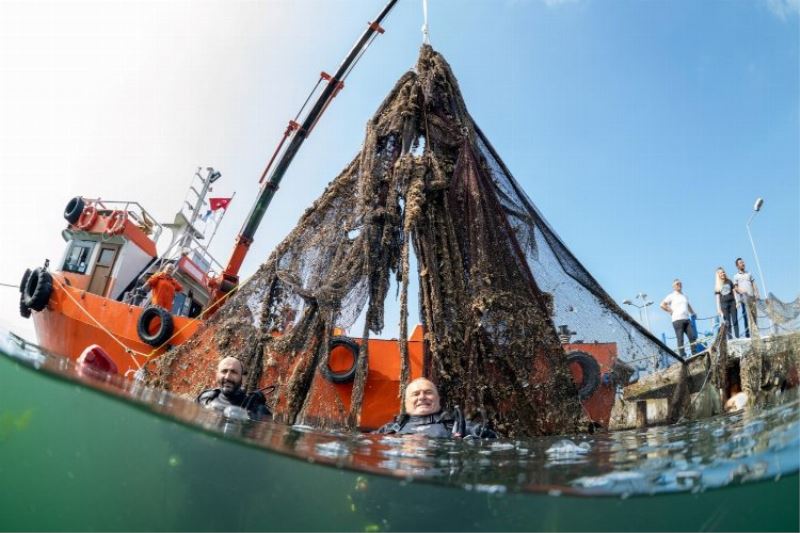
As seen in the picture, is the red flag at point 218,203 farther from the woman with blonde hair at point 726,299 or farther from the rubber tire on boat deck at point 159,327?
the woman with blonde hair at point 726,299

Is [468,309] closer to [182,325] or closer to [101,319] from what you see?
[182,325]

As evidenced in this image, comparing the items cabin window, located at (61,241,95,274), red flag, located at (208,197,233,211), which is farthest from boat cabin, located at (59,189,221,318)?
red flag, located at (208,197,233,211)

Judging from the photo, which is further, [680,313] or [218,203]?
[218,203]

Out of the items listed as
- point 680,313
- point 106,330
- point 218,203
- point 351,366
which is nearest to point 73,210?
point 218,203

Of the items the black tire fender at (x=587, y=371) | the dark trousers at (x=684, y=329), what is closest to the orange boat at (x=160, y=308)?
the black tire fender at (x=587, y=371)

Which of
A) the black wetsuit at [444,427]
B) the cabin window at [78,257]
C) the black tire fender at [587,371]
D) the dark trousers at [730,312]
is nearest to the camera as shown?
the black wetsuit at [444,427]

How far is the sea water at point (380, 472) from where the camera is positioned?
421cm

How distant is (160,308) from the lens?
29.5ft

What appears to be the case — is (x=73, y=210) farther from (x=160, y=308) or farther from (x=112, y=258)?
(x=160, y=308)

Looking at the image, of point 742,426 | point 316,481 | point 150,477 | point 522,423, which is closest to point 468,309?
point 522,423

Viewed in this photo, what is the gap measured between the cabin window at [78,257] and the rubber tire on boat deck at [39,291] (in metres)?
1.65

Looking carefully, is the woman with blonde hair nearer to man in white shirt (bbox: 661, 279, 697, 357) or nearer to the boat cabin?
man in white shirt (bbox: 661, 279, 697, 357)

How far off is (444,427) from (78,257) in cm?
1136

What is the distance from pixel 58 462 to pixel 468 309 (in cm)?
526
